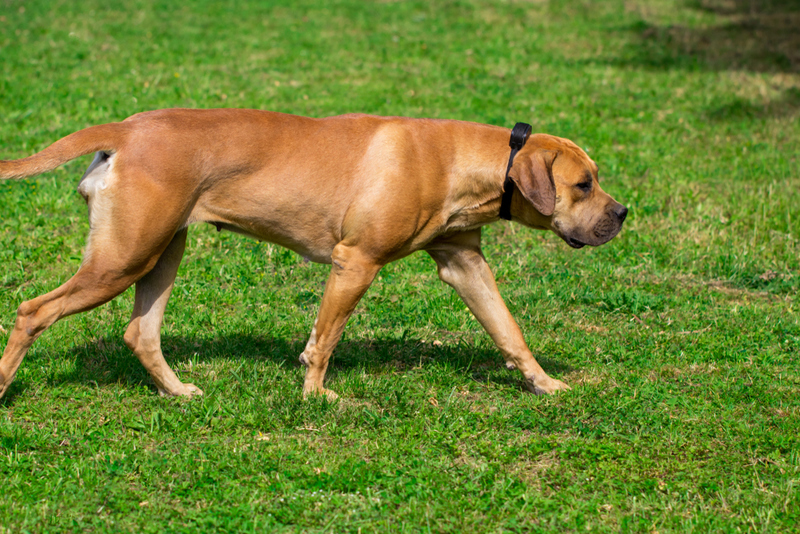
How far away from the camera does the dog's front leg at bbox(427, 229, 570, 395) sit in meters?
5.22

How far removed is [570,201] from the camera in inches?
194

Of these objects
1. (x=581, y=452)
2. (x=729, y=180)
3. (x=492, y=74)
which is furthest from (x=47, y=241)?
(x=492, y=74)

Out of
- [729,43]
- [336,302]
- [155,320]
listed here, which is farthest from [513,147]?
[729,43]

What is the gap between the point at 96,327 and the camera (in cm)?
575

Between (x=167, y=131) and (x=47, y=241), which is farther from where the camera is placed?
(x=47, y=241)

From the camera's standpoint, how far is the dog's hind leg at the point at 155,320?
4.89 m

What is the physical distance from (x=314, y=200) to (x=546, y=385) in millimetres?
1953

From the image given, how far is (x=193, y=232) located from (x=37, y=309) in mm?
3113

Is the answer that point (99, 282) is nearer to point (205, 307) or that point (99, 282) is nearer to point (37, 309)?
point (37, 309)

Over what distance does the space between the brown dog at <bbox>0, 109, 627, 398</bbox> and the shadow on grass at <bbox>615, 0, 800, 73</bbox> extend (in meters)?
10.5

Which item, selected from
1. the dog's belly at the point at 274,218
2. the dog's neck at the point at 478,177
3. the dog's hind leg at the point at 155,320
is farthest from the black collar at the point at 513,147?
the dog's hind leg at the point at 155,320

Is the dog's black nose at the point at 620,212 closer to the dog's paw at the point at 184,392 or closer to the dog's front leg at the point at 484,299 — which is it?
the dog's front leg at the point at 484,299

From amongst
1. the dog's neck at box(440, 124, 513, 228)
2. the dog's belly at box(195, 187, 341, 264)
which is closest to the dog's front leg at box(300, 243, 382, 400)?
the dog's belly at box(195, 187, 341, 264)

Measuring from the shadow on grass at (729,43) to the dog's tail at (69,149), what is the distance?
12.1m
